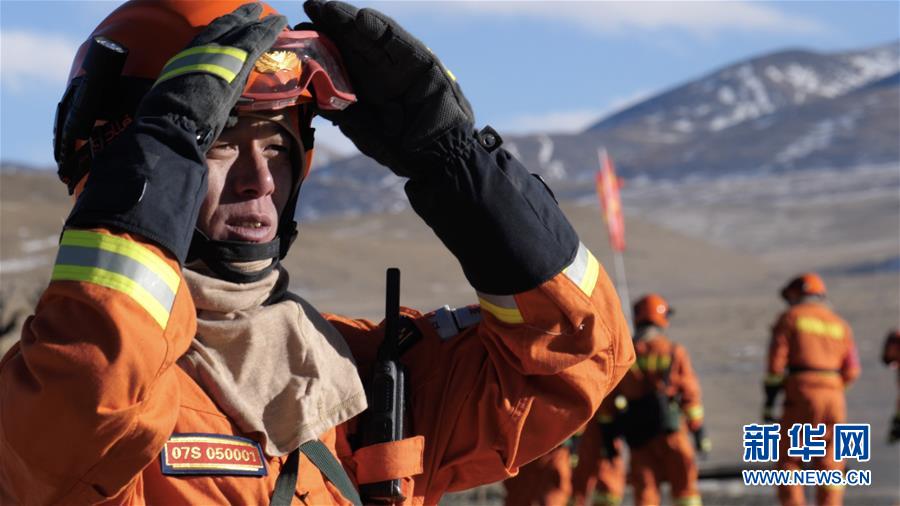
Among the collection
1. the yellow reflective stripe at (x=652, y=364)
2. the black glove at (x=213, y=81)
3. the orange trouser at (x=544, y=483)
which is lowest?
the orange trouser at (x=544, y=483)

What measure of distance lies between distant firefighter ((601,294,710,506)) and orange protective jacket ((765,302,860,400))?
32.5 inches

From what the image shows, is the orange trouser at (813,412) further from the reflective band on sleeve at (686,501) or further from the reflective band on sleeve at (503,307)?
the reflective band on sleeve at (503,307)

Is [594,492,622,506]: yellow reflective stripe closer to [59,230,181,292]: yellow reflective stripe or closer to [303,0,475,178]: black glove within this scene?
[303,0,475,178]: black glove

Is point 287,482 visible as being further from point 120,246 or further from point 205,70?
point 205,70

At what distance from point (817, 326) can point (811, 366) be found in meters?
0.32

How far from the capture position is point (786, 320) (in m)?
11.6

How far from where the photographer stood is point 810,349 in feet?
38.1

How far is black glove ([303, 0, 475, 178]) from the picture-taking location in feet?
9.67

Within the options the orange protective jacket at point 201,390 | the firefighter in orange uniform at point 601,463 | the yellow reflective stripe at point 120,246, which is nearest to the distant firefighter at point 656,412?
the firefighter in orange uniform at point 601,463

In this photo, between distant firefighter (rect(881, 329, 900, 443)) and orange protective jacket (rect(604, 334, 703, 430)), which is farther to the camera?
distant firefighter (rect(881, 329, 900, 443))

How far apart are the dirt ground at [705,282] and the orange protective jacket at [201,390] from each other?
29.9 feet

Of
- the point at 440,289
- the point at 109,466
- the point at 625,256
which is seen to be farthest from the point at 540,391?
the point at 625,256

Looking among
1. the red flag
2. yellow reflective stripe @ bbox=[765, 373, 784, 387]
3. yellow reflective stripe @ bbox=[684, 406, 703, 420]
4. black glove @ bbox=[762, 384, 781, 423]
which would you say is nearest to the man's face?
yellow reflective stripe @ bbox=[765, 373, 784, 387]

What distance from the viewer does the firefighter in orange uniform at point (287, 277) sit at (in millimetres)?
2531
